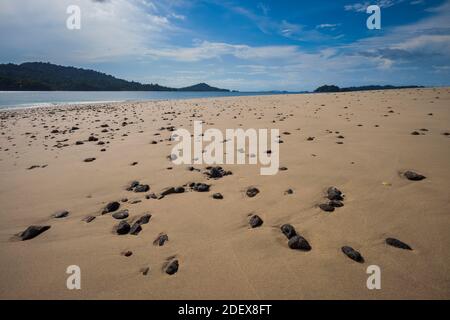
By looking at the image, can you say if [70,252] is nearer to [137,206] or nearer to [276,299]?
[137,206]

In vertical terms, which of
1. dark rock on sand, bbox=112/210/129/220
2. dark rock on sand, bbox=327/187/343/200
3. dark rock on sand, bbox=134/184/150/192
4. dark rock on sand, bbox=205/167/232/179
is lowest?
dark rock on sand, bbox=112/210/129/220

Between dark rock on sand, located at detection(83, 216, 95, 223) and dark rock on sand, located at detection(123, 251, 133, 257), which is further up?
dark rock on sand, located at detection(83, 216, 95, 223)

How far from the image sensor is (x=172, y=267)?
2400 millimetres

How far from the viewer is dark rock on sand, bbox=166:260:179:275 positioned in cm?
237

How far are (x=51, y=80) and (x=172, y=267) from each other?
170 meters

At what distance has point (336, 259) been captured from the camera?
2.42m

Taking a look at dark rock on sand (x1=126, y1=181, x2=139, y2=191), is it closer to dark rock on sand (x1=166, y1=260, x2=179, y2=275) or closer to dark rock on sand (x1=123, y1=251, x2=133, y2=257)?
dark rock on sand (x1=123, y1=251, x2=133, y2=257)

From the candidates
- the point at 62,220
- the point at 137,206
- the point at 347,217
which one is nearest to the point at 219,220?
the point at 137,206

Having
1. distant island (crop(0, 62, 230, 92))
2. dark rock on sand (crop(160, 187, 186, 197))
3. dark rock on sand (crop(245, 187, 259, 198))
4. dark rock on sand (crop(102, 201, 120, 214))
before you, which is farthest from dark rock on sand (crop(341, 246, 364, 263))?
distant island (crop(0, 62, 230, 92))

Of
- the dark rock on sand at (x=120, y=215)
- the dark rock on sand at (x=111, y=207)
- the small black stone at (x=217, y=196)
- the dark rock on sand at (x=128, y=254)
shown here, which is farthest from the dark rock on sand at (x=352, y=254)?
the dark rock on sand at (x=111, y=207)

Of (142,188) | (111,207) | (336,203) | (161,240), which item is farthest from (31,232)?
(336,203)

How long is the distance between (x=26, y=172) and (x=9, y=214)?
237 cm
